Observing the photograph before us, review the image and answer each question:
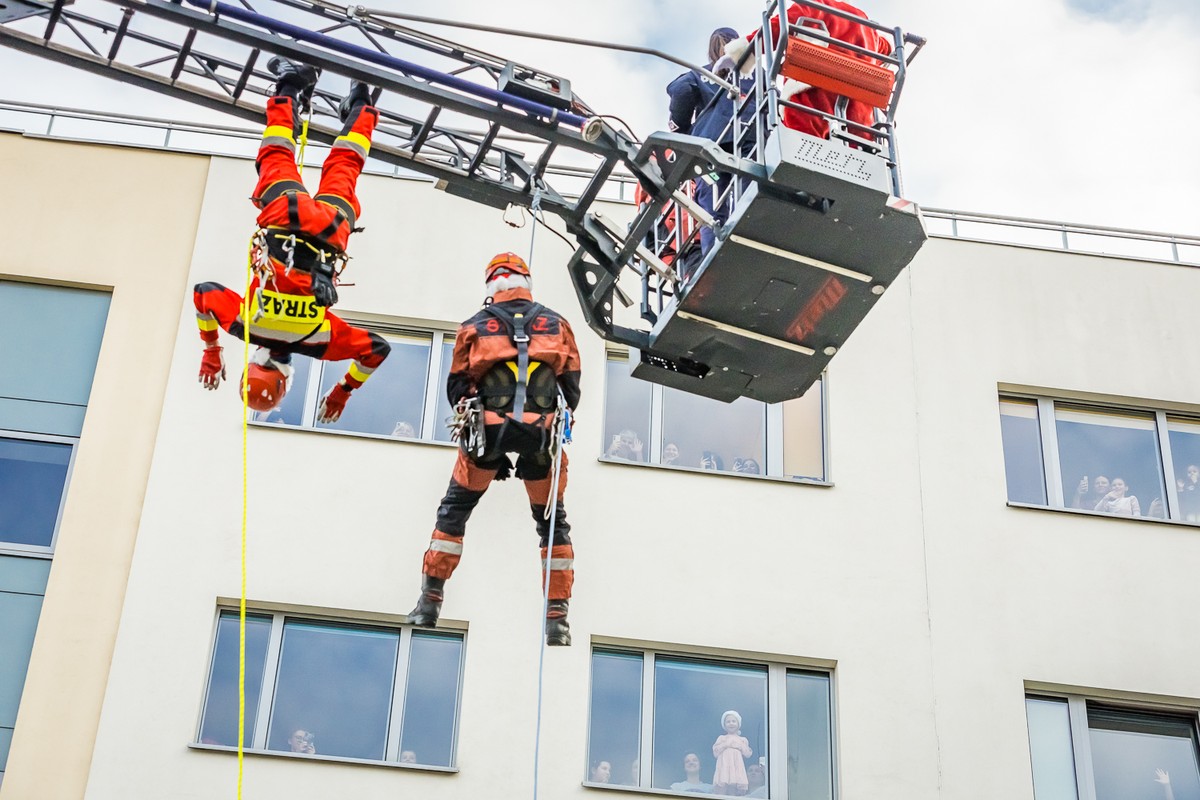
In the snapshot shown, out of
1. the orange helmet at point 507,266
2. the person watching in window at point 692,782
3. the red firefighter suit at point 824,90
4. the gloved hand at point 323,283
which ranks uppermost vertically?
the red firefighter suit at point 824,90

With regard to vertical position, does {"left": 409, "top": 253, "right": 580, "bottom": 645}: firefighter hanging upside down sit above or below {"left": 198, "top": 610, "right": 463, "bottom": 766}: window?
above

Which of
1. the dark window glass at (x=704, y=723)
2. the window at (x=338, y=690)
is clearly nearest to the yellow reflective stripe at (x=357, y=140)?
the window at (x=338, y=690)

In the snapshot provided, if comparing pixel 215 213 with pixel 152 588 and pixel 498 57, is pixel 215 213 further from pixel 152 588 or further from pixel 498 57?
pixel 498 57

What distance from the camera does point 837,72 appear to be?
9.23m

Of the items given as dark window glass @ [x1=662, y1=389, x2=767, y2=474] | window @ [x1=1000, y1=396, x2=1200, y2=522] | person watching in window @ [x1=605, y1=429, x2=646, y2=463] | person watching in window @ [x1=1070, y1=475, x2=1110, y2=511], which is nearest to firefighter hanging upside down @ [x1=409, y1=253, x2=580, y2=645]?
person watching in window @ [x1=605, y1=429, x2=646, y2=463]

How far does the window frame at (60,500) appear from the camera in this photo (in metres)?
12.5

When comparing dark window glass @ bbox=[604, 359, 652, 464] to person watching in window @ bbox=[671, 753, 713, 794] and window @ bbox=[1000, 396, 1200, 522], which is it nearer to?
person watching in window @ bbox=[671, 753, 713, 794]

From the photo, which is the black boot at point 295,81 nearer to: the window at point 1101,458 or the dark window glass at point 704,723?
the dark window glass at point 704,723

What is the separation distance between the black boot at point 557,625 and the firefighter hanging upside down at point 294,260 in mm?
1827

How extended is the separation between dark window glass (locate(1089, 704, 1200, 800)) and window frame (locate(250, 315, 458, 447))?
5809 mm

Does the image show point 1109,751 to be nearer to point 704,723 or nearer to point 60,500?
point 704,723

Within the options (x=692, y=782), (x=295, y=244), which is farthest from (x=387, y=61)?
(x=692, y=782)

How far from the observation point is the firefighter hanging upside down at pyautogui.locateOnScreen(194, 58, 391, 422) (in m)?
9.03

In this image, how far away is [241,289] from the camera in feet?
44.3
